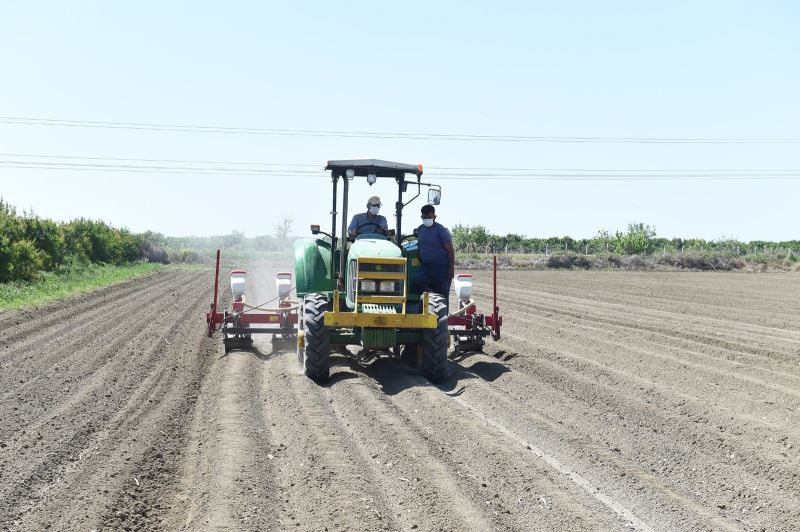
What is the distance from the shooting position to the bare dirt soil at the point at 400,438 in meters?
5.51

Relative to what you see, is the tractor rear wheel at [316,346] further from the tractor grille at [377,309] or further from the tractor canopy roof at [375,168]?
the tractor canopy roof at [375,168]

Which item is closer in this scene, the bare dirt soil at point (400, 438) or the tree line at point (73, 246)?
the bare dirt soil at point (400, 438)

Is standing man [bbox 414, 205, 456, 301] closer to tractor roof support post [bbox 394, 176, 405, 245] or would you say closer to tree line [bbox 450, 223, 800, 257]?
tractor roof support post [bbox 394, 176, 405, 245]

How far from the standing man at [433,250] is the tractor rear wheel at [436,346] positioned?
1.90 ft

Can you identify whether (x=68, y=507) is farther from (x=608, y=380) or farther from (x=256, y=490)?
(x=608, y=380)

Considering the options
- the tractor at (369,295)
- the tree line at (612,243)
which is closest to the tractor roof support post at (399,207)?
the tractor at (369,295)

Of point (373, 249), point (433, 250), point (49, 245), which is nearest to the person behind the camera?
point (373, 249)

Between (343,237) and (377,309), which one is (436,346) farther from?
(343,237)

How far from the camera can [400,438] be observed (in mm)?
7176

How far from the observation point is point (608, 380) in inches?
411

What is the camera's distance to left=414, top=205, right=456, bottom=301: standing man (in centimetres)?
Answer: 1076

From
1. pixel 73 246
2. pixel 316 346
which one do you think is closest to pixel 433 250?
pixel 316 346

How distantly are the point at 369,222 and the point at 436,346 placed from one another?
207 cm

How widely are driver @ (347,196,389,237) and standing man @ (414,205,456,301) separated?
2.23 ft
